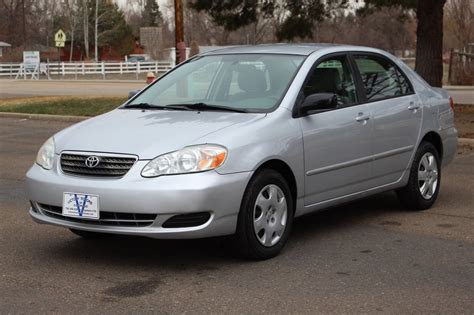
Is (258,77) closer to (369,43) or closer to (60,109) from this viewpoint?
(60,109)

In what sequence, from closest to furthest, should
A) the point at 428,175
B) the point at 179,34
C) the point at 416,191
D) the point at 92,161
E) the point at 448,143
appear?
1. the point at 92,161
2. the point at 416,191
3. the point at 428,175
4. the point at 448,143
5. the point at 179,34

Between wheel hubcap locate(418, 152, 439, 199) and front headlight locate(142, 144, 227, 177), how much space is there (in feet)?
9.00

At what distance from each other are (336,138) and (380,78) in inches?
45.6

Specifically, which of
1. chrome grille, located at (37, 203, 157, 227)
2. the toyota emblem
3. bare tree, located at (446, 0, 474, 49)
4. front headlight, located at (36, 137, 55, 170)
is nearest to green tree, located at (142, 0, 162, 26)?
bare tree, located at (446, 0, 474, 49)

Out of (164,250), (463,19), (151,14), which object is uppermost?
(151,14)

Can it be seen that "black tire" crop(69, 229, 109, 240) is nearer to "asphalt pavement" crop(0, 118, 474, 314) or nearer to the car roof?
"asphalt pavement" crop(0, 118, 474, 314)

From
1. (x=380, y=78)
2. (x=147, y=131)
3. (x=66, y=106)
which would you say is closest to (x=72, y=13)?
(x=66, y=106)

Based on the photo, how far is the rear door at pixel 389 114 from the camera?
634 cm

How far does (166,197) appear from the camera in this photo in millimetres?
4715

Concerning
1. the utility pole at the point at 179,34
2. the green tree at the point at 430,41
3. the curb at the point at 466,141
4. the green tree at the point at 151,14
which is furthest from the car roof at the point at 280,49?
the green tree at the point at 151,14

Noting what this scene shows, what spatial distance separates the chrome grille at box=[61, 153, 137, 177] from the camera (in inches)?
192

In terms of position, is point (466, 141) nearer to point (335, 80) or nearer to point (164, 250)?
point (335, 80)

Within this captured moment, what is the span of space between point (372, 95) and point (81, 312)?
3409mm

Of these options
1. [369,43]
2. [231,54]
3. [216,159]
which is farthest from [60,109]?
[369,43]
